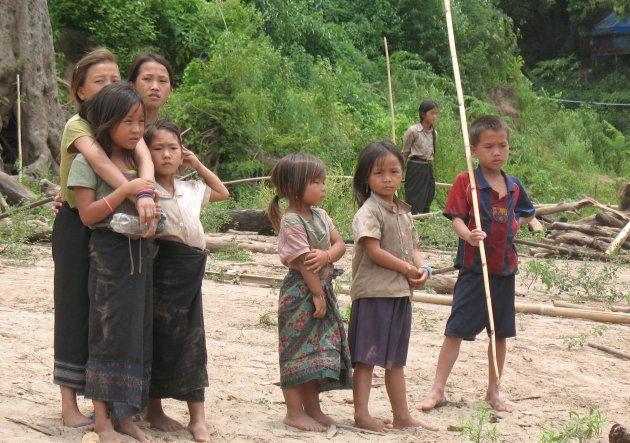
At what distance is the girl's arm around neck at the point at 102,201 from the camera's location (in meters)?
3.17

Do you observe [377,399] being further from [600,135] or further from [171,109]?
[600,135]

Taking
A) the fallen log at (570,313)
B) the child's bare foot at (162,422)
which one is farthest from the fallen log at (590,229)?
the child's bare foot at (162,422)

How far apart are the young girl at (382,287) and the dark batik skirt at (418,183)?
7.10m

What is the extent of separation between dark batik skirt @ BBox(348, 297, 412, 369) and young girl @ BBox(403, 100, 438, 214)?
704cm

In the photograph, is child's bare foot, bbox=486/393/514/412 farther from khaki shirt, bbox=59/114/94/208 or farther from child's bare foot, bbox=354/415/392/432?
khaki shirt, bbox=59/114/94/208

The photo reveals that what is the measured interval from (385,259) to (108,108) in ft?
4.28

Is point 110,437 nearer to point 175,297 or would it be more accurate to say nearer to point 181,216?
point 175,297

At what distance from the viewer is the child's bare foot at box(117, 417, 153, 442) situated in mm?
3275

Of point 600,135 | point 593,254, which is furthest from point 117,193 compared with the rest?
point 600,135

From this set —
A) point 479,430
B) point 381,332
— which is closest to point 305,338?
point 381,332

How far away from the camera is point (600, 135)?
67.5 ft

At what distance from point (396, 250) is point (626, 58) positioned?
25.9 m

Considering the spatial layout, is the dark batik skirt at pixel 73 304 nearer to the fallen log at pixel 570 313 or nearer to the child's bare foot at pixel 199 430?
the child's bare foot at pixel 199 430

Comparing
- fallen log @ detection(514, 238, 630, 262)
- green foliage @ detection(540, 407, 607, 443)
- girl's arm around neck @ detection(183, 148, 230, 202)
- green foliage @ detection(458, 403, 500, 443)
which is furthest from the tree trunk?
green foliage @ detection(540, 407, 607, 443)
